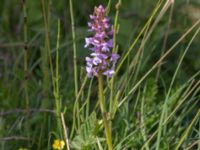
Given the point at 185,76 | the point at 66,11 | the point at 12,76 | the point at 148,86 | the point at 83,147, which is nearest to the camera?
the point at 83,147

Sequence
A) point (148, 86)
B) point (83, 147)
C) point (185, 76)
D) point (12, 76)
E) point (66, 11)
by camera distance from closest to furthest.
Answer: point (83, 147), point (148, 86), point (185, 76), point (12, 76), point (66, 11)

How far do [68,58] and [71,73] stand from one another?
13 centimetres

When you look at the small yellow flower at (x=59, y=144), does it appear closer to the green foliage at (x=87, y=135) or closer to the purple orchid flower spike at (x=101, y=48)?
the green foliage at (x=87, y=135)

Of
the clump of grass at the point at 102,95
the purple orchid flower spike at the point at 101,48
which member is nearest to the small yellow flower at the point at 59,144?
the clump of grass at the point at 102,95

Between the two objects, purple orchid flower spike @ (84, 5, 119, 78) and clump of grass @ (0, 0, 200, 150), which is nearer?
purple orchid flower spike @ (84, 5, 119, 78)

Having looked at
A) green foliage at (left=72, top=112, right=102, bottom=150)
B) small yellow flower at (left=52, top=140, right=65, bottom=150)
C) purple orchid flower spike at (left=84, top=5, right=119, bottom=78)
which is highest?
purple orchid flower spike at (left=84, top=5, right=119, bottom=78)

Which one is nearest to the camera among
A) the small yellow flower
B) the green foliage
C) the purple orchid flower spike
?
the purple orchid flower spike

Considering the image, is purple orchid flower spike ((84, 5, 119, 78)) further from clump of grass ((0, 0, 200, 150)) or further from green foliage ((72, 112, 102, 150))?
green foliage ((72, 112, 102, 150))

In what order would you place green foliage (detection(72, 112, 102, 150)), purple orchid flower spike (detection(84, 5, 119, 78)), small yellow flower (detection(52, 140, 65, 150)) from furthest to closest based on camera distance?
1. small yellow flower (detection(52, 140, 65, 150))
2. green foliage (detection(72, 112, 102, 150))
3. purple orchid flower spike (detection(84, 5, 119, 78))

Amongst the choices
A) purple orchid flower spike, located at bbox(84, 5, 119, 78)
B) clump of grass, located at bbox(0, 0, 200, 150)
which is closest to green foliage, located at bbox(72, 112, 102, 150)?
clump of grass, located at bbox(0, 0, 200, 150)

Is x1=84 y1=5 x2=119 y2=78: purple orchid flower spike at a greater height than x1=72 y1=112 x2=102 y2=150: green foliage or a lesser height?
greater

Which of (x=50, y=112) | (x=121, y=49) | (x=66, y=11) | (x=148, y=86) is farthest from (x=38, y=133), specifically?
(x=66, y=11)

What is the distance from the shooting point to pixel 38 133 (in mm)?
2131

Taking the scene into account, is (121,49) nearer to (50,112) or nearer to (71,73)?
(71,73)
